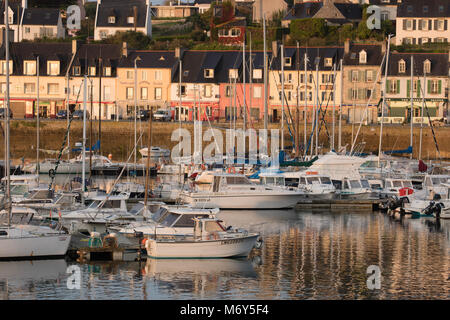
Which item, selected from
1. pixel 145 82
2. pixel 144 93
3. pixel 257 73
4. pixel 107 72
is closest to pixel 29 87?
pixel 107 72

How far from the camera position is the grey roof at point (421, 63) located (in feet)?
225

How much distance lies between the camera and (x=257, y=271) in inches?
976

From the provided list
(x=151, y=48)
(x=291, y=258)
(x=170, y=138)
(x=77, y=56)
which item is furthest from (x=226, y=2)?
(x=291, y=258)

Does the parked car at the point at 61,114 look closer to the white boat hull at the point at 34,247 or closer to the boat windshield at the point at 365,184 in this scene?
the boat windshield at the point at 365,184

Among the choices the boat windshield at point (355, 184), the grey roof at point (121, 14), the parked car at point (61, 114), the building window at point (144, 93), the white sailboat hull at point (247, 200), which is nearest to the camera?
the white sailboat hull at point (247, 200)

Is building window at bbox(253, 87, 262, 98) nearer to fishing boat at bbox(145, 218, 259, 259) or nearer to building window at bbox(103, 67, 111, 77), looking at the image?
building window at bbox(103, 67, 111, 77)

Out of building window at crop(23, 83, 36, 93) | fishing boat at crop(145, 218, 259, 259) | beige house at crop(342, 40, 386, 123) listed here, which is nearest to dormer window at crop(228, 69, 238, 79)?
beige house at crop(342, 40, 386, 123)

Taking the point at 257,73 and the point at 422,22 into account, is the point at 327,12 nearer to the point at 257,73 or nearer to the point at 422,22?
the point at 422,22

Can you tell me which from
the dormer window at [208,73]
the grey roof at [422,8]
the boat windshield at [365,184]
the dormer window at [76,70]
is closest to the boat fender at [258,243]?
the boat windshield at [365,184]

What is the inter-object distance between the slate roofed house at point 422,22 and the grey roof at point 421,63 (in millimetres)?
11361

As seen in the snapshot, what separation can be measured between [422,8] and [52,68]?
3042cm

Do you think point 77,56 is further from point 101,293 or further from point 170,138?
point 101,293

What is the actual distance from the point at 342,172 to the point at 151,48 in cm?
4253

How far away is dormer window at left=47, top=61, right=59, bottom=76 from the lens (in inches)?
2862
